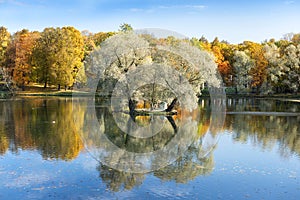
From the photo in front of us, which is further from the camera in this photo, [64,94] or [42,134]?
[64,94]

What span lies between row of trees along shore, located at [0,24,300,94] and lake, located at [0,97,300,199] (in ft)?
88.7

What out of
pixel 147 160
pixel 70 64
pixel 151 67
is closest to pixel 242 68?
pixel 70 64

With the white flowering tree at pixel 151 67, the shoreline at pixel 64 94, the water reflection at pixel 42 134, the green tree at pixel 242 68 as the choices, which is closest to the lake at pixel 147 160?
the water reflection at pixel 42 134

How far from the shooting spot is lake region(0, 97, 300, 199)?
1191 cm

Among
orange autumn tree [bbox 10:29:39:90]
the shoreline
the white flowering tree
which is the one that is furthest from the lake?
orange autumn tree [bbox 10:29:39:90]

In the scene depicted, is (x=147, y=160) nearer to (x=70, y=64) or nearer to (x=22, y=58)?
(x=70, y=64)

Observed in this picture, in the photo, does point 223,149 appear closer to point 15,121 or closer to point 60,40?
point 15,121

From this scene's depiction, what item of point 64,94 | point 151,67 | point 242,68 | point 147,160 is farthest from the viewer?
point 242,68

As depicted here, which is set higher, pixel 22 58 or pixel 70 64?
pixel 22 58

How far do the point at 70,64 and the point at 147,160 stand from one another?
3969 cm

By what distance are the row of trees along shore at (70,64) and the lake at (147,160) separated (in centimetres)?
2703

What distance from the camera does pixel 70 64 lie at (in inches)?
2103

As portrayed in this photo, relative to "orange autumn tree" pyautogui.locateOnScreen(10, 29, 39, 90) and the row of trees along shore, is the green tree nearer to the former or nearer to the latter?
the row of trees along shore

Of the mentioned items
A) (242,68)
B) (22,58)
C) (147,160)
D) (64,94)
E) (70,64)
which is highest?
(22,58)
